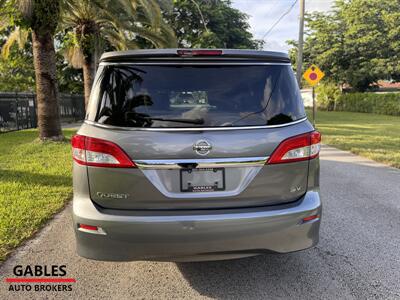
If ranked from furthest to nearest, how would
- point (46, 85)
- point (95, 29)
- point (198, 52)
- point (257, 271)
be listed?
point (95, 29) → point (46, 85) → point (257, 271) → point (198, 52)

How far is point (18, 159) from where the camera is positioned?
8711 millimetres

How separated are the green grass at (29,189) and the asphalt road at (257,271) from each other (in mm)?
245

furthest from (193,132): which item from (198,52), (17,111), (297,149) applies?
(17,111)

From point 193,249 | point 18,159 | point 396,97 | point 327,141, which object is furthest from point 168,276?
point 396,97

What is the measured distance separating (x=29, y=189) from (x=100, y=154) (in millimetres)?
3930

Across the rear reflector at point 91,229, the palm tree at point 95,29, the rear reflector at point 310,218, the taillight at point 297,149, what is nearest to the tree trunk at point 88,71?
the palm tree at point 95,29

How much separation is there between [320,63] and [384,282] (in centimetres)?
3575

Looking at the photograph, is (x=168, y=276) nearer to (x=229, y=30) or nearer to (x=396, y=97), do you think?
(x=229, y=30)

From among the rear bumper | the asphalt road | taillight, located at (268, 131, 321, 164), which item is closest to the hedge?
the asphalt road

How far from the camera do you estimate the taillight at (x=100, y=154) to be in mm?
2574

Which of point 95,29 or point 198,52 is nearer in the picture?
point 198,52

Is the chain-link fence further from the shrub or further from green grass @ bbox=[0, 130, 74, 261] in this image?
the shrub

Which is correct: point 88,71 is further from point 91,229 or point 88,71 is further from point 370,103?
point 370,103

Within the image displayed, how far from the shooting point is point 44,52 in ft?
36.1
